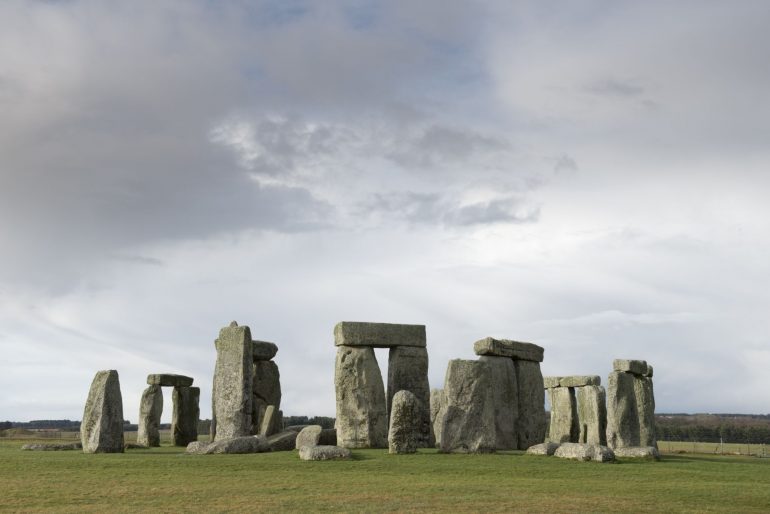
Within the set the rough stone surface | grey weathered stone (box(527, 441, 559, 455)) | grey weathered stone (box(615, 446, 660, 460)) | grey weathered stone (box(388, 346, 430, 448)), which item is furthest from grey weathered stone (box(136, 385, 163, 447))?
grey weathered stone (box(615, 446, 660, 460))

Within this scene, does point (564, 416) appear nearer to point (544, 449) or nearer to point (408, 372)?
point (408, 372)

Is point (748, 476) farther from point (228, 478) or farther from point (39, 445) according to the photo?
point (39, 445)

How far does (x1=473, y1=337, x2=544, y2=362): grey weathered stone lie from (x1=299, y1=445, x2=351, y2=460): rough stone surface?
562 centimetres

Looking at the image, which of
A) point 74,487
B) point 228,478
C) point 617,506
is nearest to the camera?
point 617,506

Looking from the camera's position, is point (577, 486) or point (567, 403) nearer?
point (577, 486)

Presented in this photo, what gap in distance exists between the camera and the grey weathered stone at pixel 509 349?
23.0m

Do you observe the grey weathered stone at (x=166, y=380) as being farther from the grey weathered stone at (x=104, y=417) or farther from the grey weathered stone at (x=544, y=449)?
the grey weathered stone at (x=544, y=449)

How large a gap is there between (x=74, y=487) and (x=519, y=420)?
12.1 m

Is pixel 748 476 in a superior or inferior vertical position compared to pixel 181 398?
inferior

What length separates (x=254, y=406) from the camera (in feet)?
91.7

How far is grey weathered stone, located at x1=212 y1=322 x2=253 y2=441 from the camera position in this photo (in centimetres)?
2347

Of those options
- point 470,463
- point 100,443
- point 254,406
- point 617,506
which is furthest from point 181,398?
point 617,506

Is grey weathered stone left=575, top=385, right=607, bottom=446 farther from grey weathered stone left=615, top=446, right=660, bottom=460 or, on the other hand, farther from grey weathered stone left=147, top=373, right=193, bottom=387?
grey weathered stone left=147, top=373, right=193, bottom=387

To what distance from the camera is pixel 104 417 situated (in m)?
21.0
